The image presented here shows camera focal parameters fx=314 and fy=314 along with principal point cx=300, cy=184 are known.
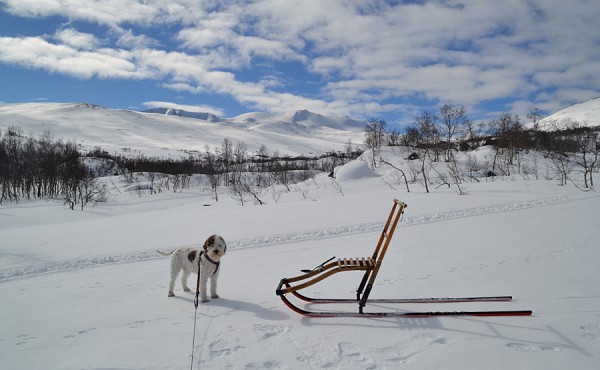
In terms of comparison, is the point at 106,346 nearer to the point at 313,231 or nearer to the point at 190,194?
the point at 313,231

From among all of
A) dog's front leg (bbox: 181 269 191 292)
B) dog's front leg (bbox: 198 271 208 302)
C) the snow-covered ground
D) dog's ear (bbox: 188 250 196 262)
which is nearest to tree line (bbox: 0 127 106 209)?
the snow-covered ground

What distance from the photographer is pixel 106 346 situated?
359 centimetres

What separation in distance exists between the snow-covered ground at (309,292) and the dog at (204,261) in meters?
0.29

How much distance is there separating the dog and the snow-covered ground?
0.94ft

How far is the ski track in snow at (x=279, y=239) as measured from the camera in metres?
7.72

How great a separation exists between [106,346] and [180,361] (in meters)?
1.02

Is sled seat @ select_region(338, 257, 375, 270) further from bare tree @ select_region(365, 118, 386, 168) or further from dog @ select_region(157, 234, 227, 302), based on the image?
bare tree @ select_region(365, 118, 386, 168)

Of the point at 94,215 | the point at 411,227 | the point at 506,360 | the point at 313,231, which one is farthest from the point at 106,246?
the point at 94,215

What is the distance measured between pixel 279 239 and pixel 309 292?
4911 mm

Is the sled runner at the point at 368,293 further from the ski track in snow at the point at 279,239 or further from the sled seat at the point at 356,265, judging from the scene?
the ski track in snow at the point at 279,239

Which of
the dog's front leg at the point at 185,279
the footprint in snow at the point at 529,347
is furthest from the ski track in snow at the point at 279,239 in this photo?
the footprint in snow at the point at 529,347

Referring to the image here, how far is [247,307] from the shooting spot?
465cm

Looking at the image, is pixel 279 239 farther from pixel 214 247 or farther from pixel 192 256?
pixel 214 247

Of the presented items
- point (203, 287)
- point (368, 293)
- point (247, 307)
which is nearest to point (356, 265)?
point (368, 293)
